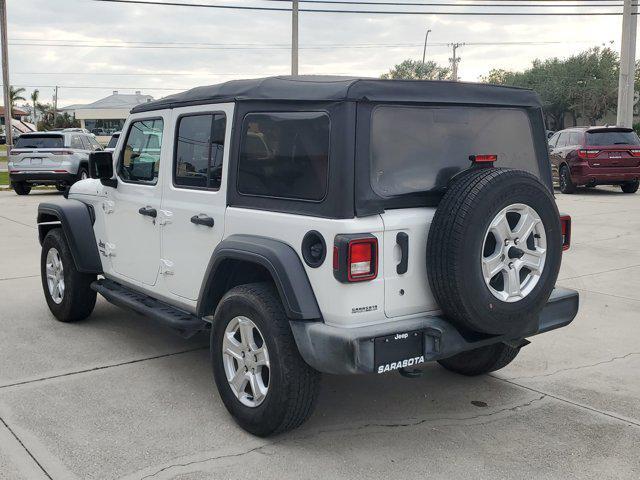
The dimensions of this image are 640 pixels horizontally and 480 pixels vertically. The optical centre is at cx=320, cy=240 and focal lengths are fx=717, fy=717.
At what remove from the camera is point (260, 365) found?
3.78 m

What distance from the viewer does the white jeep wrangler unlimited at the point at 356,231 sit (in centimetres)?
342

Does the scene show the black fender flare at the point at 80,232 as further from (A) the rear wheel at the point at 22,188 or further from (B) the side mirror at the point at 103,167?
(A) the rear wheel at the point at 22,188

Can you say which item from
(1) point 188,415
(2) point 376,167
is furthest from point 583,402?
(1) point 188,415

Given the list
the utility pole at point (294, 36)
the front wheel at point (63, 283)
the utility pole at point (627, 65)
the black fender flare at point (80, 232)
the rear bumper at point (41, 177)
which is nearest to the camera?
the black fender flare at point (80, 232)

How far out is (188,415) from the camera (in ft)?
13.6

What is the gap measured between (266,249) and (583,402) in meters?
2.22

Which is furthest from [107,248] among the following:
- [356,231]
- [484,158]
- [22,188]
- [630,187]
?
[630,187]

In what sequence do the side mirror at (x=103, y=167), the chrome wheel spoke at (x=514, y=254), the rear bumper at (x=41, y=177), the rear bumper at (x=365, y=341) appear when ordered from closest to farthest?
the rear bumper at (x=365, y=341) → the chrome wheel spoke at (x=514, y=254) → the side mirror at (x=103, y=167) → the rear bumper at (x=41, y=177)

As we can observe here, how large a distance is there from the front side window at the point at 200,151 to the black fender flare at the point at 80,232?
1.46m

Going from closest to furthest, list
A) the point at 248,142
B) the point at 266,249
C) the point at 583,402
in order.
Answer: the point at 266,249, the point at 248,142, the point at 583,402

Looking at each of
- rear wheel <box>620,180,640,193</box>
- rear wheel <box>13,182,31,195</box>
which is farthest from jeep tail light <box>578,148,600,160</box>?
rear wheel <box>13,182,31,195</box>

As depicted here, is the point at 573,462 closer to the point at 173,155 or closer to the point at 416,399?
the point at 416,399

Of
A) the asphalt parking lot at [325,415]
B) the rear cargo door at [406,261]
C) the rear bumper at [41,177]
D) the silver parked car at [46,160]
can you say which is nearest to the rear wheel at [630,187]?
the asphalt parking lot at [325,415]

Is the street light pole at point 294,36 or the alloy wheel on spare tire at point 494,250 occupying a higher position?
the street light pole at point 294,36
